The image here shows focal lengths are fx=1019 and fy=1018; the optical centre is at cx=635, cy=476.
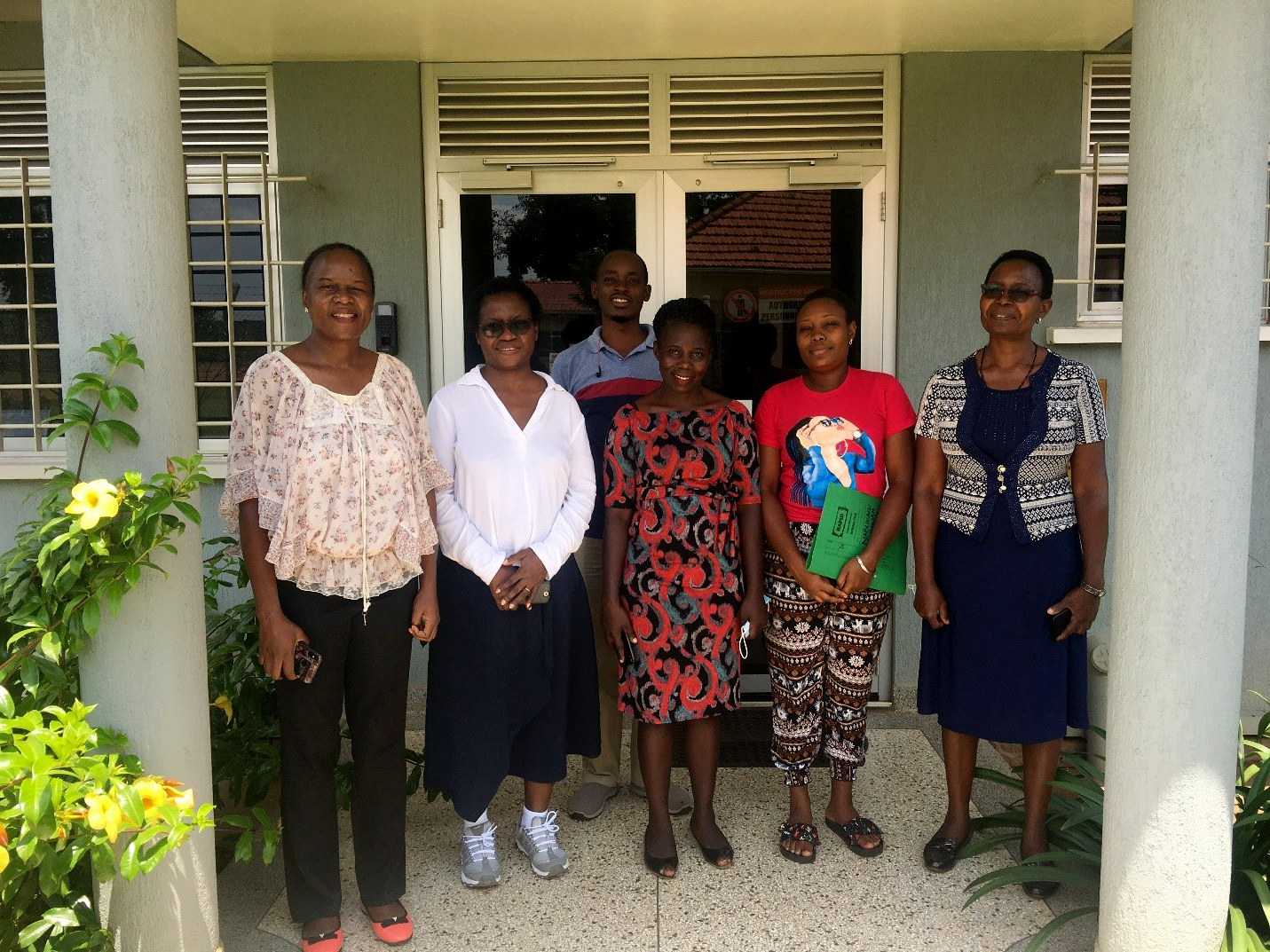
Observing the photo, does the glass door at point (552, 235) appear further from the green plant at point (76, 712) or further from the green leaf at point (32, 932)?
the green leaf at point (32, 932)

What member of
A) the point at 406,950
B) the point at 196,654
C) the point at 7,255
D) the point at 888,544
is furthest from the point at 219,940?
the point at 7,255

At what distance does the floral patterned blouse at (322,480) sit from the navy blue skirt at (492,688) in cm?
38

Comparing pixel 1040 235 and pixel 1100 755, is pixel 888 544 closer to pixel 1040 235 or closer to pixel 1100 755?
pixel 1100 755

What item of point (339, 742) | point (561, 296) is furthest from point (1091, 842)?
point (561, 296)

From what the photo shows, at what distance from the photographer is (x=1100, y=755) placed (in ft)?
11.0

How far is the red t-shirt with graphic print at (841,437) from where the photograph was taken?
3129 millimetres

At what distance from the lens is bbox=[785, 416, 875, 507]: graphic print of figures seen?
3127mm

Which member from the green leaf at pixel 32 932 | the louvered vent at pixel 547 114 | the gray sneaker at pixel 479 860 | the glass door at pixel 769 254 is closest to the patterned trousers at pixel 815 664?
the gray sneaker at pixel 479 860

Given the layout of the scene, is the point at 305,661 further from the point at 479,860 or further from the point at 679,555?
the point at 679,555

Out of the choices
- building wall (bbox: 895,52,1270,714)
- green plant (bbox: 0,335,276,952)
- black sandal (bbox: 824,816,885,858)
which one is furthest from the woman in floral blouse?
building wall (bbox: 895,52,1270,714)

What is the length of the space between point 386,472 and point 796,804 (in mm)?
1717

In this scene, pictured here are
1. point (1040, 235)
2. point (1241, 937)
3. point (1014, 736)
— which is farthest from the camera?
point (1040, 235)

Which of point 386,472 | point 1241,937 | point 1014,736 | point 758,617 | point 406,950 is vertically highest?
point 386,472

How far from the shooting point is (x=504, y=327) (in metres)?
3.00
